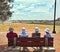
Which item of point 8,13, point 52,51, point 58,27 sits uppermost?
point 8,13

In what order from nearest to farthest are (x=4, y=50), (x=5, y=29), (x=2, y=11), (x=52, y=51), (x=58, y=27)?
(x=52, y=51) < (x=4, y=50) < (x=2, y=11) < (x=5, y=29) < (x=58, y=27)

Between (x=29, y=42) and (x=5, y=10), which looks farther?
(x=5, y=10)

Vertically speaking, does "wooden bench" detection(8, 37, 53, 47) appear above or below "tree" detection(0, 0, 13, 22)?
below

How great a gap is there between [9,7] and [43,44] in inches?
202

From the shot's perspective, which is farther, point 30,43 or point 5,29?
point 5,29

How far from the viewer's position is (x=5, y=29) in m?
23.2

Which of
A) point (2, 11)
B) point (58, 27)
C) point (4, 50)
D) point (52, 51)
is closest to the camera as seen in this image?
point (52, 51)

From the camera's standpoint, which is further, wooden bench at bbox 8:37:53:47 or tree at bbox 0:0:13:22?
tree at bbox 0:0:13:22

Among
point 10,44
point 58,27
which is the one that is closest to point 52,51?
point 10,44

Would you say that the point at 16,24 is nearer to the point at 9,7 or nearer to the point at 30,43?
the point at 9,7

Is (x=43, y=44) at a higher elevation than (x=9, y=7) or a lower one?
lower

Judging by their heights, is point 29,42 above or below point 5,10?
below

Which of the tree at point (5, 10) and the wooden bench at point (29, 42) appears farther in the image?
the tree at point (5, 10)

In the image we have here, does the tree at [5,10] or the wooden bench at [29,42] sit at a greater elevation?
the tree at [5,10]
